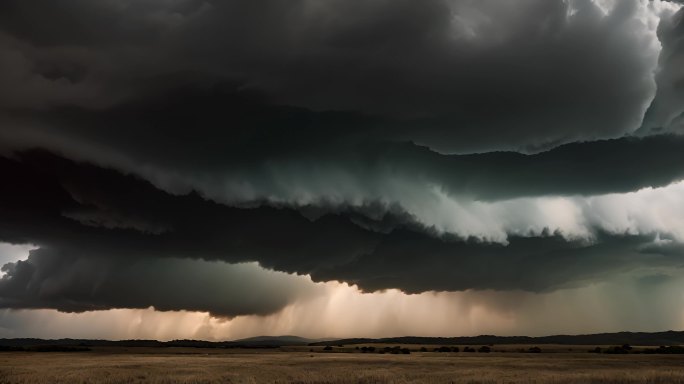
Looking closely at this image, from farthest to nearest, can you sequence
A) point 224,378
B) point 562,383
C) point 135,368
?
point 135,368 < point 224,378 < point 562,383

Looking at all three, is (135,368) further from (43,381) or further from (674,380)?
(674,380)

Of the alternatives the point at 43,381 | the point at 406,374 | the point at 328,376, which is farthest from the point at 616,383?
the point at 43,381

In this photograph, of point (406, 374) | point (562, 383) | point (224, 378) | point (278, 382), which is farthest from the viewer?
point (406, 374)

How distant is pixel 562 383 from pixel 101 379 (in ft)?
148

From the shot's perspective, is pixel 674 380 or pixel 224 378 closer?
pixel 674 380

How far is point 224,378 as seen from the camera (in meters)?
58.9

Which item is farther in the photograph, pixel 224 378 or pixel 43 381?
pixel 224 378

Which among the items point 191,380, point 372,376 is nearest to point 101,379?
point 191,380

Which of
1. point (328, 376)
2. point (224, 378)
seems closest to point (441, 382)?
point (328, 376)

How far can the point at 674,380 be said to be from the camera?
54562mm

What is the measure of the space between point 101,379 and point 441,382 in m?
34.0

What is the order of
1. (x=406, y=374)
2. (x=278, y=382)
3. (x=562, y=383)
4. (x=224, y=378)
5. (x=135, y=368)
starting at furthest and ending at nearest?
(x=135, y=368)
(x=406, y=374)
(x=224, y=378)
(x=278, y=382)
(x=562, y=383)

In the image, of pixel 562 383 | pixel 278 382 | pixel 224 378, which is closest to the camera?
pixel 562 383

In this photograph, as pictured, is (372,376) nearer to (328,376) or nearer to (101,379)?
(328,376)
